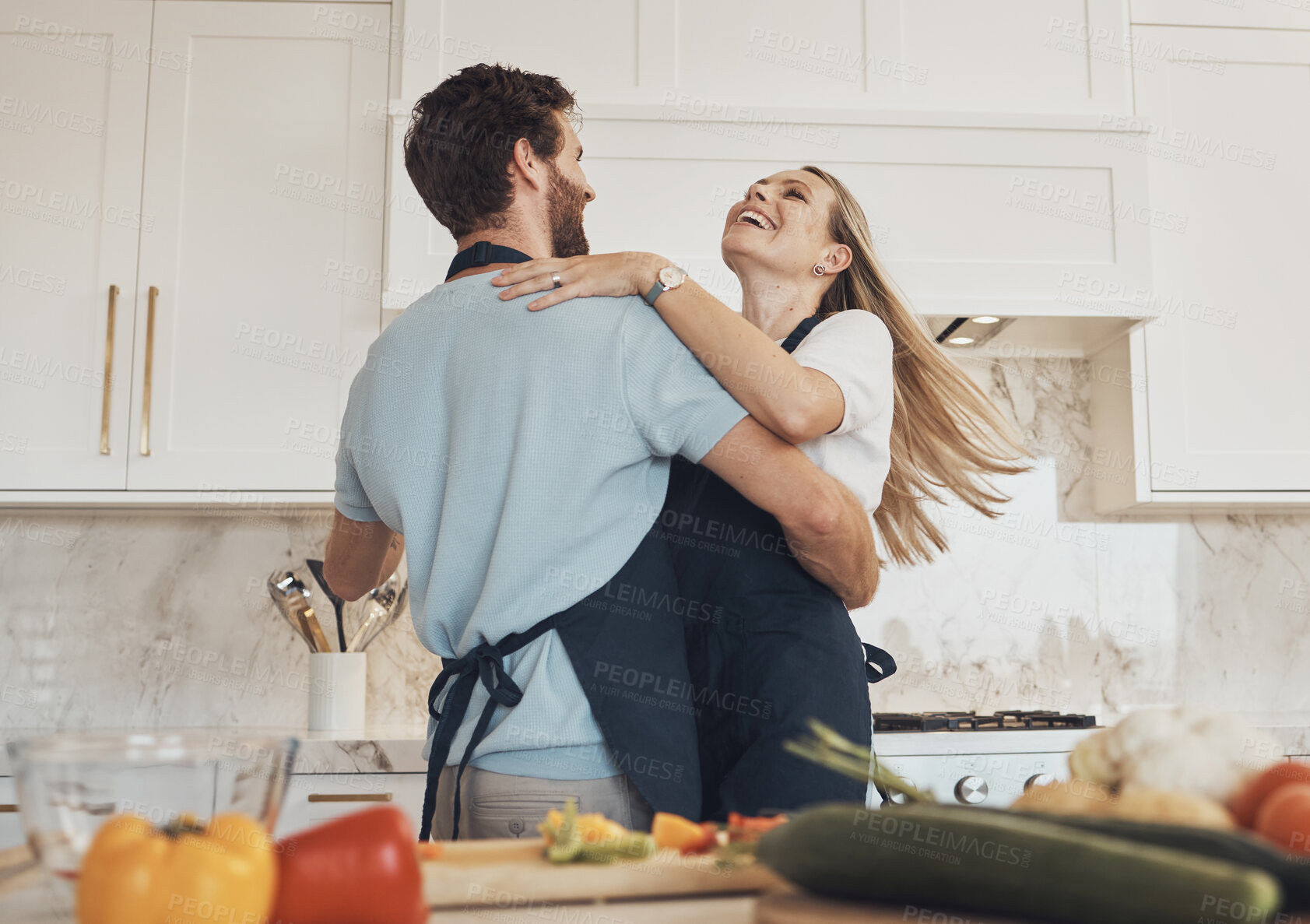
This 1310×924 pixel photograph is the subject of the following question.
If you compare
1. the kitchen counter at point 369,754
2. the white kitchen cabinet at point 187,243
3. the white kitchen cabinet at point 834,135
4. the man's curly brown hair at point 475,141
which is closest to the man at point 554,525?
the man's curly brown hair at point 475,141

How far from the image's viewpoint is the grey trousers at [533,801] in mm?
961

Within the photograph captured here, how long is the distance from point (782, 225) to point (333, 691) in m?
1.39

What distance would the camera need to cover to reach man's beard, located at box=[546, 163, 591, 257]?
129cm

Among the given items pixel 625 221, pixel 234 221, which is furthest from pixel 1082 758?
pixel 234 221

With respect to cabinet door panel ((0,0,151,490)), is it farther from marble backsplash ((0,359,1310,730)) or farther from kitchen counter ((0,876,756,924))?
kitchen counter ((0,876,756,924))

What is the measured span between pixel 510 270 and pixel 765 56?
1.51m

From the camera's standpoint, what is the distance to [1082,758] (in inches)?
21.1

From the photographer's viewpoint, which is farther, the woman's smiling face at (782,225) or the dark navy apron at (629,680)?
the woman's smiling face at (782,225)

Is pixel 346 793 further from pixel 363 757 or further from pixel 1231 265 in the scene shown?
pixel 1231 265

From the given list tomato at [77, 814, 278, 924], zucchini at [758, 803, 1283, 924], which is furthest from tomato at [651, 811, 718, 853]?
tomato at [77, 814, 278, 924]

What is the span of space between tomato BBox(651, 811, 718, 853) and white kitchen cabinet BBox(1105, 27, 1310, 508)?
6.83 feet

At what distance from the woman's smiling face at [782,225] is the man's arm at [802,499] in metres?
0.53

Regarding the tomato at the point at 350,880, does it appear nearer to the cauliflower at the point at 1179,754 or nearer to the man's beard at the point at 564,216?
the cauliflower at the point at 1179,754

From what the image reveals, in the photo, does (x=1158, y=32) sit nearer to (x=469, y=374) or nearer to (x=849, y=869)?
(x=469, y=374)
